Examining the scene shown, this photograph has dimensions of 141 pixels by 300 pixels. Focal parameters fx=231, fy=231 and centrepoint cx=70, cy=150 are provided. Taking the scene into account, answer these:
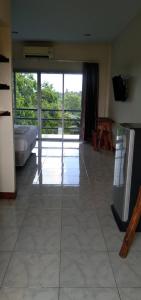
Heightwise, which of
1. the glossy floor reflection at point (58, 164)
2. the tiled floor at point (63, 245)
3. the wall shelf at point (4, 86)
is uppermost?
the wall shelf at point (4, 86)

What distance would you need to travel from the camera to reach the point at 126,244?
1.86 meters

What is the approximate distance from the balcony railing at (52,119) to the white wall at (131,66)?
1.77 meters

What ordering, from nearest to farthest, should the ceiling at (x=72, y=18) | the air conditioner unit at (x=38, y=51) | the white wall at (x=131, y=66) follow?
the ceiling at (x=72, y=18), the white wall at (x=131, y=66), the air conditioner unit at (x=38, y=51)

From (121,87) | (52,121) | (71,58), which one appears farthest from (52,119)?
(121,87)

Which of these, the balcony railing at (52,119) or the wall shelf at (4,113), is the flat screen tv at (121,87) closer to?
the balcony railing at (52,119)

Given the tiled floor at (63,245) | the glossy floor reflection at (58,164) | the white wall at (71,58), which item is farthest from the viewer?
the white wall at (71,58)

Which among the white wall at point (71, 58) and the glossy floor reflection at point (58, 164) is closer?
the glossy floor reflection at point (58, 164)

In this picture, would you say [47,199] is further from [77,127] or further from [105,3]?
[77,127]

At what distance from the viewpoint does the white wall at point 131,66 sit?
3707 millimetres

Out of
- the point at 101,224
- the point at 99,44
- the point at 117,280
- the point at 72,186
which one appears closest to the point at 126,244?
the point at 117,280

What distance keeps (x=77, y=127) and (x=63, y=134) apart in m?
0.46

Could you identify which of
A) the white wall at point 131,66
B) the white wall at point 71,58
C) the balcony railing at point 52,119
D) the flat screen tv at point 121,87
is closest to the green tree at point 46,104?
the balcony railing at point 52,119

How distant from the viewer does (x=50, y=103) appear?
6500mm

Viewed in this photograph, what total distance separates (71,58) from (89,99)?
3.80 feet
